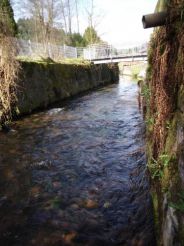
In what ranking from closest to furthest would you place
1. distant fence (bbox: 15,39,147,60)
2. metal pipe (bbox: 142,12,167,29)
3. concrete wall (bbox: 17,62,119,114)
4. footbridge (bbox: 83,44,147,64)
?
1. metal pipe (bbox: 142,12,167,29)
2. concrete wall (bbox: 17,62,119,114)
3. distant fence (bbox: 15,39,147,60)
4. footbridge (bbox: 83,44,147,64)

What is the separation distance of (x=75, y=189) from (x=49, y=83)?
10155 millimetres

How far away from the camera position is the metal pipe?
2.94 m

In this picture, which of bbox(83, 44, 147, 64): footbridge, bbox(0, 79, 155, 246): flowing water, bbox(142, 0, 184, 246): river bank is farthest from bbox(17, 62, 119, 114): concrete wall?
bbox(142, 0, 184, 246): river bank

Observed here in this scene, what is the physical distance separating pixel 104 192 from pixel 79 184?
0.53m

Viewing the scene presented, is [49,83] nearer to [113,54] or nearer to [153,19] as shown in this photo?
[153,19]

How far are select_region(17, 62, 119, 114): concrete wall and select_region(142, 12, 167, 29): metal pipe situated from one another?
7.87m

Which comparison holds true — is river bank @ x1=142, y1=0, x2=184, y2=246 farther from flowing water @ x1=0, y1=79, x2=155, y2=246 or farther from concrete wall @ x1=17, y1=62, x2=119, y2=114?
concrete wall @ x1=17, y1=62, x2=119, y2=114

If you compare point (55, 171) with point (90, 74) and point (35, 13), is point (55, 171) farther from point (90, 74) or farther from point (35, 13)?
point (35, 13)

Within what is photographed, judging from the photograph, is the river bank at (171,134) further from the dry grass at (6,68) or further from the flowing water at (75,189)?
the dry grass at (6,68)

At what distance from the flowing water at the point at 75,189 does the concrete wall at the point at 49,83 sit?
10.5 ft

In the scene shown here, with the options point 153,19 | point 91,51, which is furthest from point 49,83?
point 91,51

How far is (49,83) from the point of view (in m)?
13.8

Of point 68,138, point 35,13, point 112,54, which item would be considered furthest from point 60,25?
point 68,138

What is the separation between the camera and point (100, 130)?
26.8 ft
